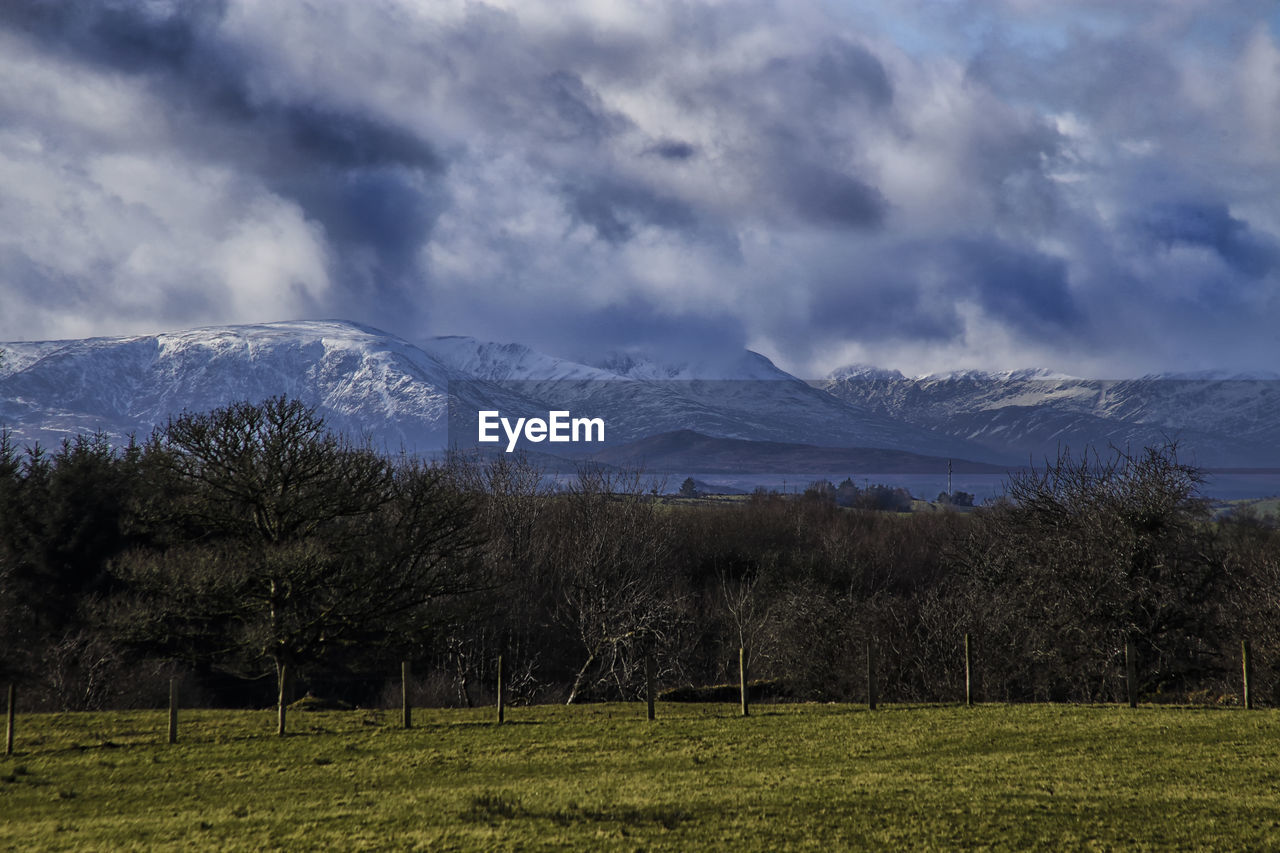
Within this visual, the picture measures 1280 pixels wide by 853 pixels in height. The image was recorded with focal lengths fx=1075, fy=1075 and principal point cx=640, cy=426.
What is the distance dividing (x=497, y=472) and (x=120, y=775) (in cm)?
6221

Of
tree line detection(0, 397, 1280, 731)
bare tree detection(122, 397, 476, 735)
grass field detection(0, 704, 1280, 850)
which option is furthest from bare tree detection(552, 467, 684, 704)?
grass field detection(0, 704, 1280, 850)

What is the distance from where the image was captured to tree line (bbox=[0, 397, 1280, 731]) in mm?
37094

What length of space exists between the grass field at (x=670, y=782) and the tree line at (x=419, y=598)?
16.7ft

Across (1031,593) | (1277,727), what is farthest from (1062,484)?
(1277,727)

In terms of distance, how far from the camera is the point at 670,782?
61.3 ft

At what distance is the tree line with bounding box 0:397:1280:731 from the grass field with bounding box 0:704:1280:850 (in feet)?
16.7

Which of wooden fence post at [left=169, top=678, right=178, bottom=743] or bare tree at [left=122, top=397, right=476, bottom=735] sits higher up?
bare tree at [left=122, top=397, right=476, bottom=735]

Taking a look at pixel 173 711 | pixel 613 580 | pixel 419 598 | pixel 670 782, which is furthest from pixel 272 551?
pixel 613 580

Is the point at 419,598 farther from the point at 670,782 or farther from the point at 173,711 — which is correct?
the point at 670,782

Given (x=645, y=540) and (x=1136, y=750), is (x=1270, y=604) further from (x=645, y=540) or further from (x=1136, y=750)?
(x=645, y=540)

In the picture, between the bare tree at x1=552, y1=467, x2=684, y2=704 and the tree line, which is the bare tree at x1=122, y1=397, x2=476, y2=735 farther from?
the bare tree at x1=552, y1=467, x2=684, y2=704

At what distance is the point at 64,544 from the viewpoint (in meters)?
48.4

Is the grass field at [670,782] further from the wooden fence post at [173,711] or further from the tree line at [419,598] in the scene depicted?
the tree line at [419,598]

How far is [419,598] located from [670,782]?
24322mm
